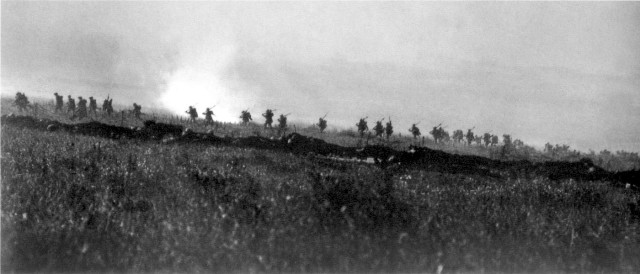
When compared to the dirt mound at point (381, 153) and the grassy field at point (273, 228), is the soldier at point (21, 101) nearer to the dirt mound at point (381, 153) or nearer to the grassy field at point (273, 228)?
the dirt mound at point (381, 153)

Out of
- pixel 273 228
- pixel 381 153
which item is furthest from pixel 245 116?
pixel 273 228

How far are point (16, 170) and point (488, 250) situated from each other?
9250 millimetres

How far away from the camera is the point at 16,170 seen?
9.98 meters

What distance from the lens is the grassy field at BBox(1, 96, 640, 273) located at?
222 inches

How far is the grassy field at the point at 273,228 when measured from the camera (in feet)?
18.5

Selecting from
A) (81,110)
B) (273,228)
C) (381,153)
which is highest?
(81,110)

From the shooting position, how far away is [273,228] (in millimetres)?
6410

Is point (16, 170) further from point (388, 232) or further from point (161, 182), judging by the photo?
point (388, 232)

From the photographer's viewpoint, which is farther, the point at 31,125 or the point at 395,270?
the point at 31,125

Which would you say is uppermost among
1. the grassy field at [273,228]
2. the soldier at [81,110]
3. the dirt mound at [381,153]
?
the soldier at [81,110]

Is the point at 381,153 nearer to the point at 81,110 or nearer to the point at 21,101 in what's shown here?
the point at 81,110

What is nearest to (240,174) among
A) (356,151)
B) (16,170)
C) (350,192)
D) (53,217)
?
(350,192)

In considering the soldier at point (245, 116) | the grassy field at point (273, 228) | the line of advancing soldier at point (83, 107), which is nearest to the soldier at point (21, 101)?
the line of advancing soldier at point (83, 107)

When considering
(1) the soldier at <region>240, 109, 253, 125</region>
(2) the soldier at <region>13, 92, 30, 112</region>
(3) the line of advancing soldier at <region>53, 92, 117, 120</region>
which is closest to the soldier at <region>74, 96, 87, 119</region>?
(3) the line of advancing soldier at <region>53, 92, 117, 120</region>
